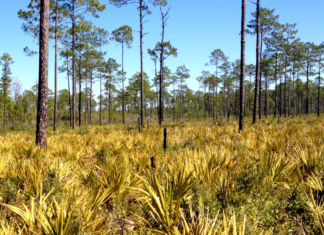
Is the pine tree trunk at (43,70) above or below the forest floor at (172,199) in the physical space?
above

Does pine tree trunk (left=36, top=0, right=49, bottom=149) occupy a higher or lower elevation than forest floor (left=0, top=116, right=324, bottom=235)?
higher

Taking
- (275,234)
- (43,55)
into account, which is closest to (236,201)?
(275,234)

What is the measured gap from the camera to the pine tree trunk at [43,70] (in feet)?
23.7

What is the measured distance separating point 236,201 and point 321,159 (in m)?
2.63

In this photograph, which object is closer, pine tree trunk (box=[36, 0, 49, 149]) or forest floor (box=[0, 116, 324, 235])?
forest floor (box=[0, 116, 324, 235])

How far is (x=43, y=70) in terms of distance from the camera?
7.39 m

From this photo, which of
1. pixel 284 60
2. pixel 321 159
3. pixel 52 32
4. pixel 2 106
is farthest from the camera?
pixel 2 106

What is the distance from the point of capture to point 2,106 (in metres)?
44.5

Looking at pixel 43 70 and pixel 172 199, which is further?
pixel 43 70

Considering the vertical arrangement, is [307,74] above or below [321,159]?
above

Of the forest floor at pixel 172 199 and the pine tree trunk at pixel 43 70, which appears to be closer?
the forest floor at pixel 172 199

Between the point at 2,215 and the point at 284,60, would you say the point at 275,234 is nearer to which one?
the point at 2,215

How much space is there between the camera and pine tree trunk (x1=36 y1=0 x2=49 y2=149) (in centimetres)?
723

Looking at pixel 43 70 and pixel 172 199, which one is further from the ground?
pixel 43 70
